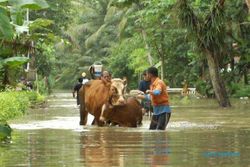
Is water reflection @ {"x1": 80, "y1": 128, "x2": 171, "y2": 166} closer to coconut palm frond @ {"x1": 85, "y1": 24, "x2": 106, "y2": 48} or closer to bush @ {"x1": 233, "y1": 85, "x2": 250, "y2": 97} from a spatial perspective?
bush @ {"x1": 233, "y1": 85, "x2": 250, "y2": 97}

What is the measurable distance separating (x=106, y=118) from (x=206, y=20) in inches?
505

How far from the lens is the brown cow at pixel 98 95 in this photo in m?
18.2

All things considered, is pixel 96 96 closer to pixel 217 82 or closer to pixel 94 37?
pixel 217 82

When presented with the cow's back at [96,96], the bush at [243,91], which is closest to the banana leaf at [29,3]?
the cow's back at [96,96]

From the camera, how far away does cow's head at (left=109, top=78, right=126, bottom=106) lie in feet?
59.4

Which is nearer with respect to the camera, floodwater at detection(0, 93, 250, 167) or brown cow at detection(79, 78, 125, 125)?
floodwater at detection(0, 93, 250, 167)

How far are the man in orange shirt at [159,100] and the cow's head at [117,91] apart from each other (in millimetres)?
1374

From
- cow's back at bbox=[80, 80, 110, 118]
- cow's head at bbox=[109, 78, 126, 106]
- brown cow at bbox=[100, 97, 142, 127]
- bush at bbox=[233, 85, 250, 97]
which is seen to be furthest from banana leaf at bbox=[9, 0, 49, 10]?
bush at bbox=[233, 85, 250, 97]

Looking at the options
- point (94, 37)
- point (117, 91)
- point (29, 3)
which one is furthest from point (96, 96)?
point (94, 37)

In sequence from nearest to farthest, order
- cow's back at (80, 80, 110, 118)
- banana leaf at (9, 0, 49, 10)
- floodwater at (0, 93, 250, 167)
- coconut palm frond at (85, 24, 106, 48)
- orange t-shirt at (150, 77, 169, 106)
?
banana leaf at (9, 0, 49, 10), floodwater at (0, 93, 250, 167), orange t-shirt at (150, 77, 169, 106), cow's back at (80, 80, 110, 118), coconut palm frond at (85, 24, 106, 48)

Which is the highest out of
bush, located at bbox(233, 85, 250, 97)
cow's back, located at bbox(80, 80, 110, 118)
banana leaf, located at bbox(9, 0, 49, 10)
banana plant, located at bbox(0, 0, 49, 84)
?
banana leaf, located at bbox(9, 0, 49, 10)

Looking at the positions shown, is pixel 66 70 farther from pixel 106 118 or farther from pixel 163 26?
pixel 106 118

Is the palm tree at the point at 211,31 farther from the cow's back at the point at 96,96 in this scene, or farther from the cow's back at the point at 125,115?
the cow's back at the point at 125,115

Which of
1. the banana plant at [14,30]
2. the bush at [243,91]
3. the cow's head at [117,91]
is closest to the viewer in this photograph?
the banana plant at [14,30]
